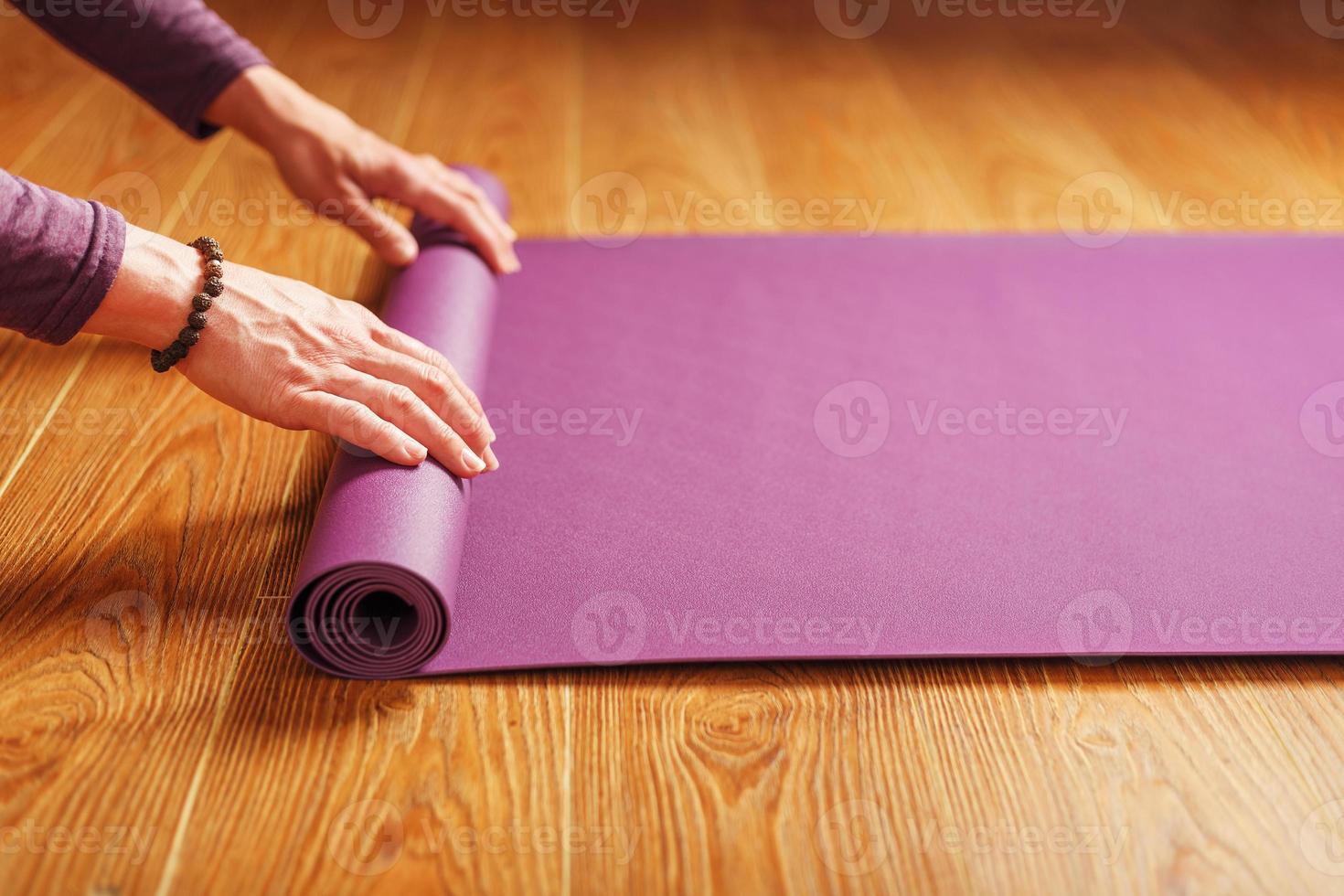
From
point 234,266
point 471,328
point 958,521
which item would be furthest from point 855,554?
point 234,266

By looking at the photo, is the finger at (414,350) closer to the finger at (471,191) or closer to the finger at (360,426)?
the finger at (360,426)

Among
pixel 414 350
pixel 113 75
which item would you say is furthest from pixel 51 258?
pixel 113 75

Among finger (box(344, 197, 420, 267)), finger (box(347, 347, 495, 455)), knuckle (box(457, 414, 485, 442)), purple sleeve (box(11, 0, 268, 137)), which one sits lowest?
knuckle (box(457, 414, 485, 442))

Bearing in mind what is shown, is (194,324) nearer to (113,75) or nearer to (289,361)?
(289,361)

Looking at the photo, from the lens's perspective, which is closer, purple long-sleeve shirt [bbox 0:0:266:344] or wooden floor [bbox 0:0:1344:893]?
wooden floor [bbox 0:0:1344:893]

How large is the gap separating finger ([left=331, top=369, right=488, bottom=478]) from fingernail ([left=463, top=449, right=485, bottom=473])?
1 cm

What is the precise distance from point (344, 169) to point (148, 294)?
1.81 feet

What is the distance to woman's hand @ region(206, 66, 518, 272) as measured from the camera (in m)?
1.55

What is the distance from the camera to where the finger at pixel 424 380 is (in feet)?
3.76

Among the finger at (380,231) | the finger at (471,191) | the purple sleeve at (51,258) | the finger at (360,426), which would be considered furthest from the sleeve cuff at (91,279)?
the finger at (471,191)

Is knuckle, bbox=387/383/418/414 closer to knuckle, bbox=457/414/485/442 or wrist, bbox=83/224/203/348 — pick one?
knuckle, bbox=457/414/485/442

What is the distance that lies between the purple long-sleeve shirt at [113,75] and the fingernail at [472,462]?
0.37 m

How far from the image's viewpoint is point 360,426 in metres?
1.10

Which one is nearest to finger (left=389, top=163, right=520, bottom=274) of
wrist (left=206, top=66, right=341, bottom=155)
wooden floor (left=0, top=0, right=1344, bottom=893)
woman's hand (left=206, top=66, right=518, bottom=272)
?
woman's hand (left=206, top=66, right=518, bottom=272)
